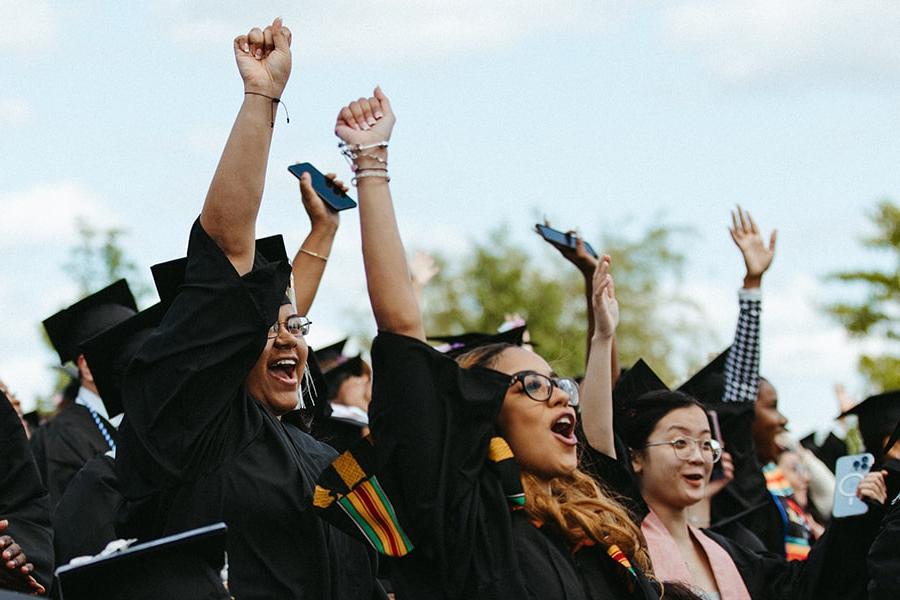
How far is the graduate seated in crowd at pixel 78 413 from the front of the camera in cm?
709

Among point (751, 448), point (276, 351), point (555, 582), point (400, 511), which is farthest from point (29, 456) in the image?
point (751, 448)

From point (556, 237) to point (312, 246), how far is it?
123cm

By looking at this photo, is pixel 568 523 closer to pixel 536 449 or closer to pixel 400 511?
pixel 536 449

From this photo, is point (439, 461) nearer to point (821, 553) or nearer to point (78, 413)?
point (821, 553)

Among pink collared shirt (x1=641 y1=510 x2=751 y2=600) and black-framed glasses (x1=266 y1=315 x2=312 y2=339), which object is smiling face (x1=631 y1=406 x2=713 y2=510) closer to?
pink collared shirt (x1=641 y1=510 x2=751 y2=600)

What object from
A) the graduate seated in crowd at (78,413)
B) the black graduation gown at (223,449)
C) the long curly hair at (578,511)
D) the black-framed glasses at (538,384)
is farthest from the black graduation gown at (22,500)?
the graduate seated in crowd at (78,413)

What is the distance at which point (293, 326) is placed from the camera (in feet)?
14.3

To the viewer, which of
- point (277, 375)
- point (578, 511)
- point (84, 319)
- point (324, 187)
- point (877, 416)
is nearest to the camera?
point (578, 511)

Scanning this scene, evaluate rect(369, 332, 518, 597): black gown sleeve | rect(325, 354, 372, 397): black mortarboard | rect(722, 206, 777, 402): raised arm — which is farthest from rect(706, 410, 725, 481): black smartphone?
rect(369, 332, 518, 597): black gown sleeve

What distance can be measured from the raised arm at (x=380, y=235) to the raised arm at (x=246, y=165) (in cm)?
24

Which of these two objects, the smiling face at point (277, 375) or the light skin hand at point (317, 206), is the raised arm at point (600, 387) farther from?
the smiling face at point (277, 375)

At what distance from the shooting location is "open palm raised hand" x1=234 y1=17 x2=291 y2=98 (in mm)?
3869

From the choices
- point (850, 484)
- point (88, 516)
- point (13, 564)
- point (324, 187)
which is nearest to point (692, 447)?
point (850, 484)

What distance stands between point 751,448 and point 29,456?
4464mm
